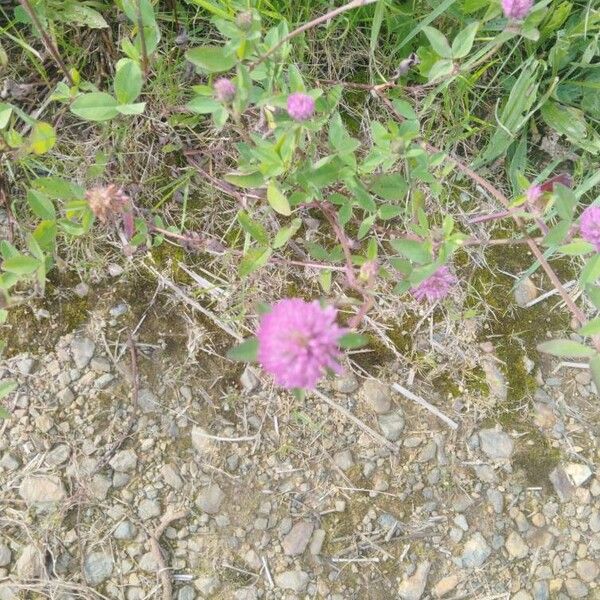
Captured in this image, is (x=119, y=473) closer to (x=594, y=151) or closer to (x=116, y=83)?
(x=116, y=83)

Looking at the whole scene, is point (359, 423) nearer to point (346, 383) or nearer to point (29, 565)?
point (346, 383)

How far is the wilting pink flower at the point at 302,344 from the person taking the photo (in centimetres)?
138

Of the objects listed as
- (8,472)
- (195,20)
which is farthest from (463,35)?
(8,472)

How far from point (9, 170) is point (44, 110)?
220mm

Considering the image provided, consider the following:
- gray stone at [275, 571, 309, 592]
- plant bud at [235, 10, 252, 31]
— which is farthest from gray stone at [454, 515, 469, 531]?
plant bud at [235, 10, 252, 31]

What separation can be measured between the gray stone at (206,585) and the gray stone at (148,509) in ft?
0.70

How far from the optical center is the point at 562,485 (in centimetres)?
211

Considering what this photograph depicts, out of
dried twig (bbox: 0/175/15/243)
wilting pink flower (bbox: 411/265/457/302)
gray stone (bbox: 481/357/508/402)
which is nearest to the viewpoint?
wilting pink flower (bbox: 411/265/457/302)

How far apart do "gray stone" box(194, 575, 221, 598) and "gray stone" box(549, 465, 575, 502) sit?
3.35ft

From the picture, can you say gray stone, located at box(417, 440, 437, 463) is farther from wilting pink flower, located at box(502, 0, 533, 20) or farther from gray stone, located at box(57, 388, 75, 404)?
wilting pink flower, located at box(502, 0, 533, 20)

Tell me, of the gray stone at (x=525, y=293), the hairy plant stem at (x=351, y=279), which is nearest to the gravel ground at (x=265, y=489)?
the gray stone at (x=525, y=293)

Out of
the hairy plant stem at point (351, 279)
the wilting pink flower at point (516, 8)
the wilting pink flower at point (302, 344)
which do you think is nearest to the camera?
the wilting pink flower at point (302, 344)

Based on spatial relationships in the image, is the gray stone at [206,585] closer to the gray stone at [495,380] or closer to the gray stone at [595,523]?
the gray stone at [495,380]

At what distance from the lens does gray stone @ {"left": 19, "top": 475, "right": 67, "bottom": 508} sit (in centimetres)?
194
